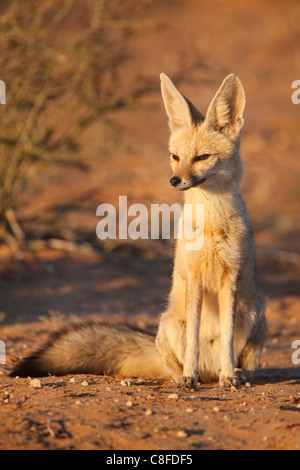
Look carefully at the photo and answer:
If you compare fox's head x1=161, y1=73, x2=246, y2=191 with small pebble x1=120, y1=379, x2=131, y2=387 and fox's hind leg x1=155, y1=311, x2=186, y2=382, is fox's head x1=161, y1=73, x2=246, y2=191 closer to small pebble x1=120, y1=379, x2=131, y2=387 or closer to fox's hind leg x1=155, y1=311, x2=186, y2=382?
fox's hind leg x1=155, y1=311, x2=186, y2=382

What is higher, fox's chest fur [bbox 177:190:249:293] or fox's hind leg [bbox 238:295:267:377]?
fox's chest fur [bbox 177:190:249:293]

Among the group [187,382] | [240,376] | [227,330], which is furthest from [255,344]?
[187,382]

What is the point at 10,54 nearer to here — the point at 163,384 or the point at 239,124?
the point at 239,124

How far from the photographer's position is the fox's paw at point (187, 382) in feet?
14.1

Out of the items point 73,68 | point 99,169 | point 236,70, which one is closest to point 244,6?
point 236,70

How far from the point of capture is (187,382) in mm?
4301

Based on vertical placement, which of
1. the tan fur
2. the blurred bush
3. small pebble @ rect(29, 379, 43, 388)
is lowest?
small pebble @ rect(29, 379, 43, 388)

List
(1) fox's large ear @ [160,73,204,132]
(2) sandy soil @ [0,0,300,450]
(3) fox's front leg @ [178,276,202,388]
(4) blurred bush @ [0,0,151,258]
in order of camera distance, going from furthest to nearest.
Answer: (4) blurred bush @ [0,0,151,258] → (1) fox's large ear @ [160,73,204,132] → (3) fox's front leg @ [178,276,202,388] → (2) sandy soil @ [0,0,300,450]

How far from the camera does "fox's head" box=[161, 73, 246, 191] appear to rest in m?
4.41

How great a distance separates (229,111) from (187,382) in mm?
2011

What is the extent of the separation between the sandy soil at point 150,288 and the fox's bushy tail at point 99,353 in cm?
20

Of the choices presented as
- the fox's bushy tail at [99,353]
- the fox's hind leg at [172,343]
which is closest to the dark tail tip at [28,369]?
the fox's bushy tail at [99,353]

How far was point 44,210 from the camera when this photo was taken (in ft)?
35.9

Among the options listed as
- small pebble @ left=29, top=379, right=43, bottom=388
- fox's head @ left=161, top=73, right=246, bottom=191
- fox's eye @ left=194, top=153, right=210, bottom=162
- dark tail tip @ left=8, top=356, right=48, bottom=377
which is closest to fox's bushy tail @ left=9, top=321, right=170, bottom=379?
dark tail tip @ left=8, top=356, right=48, bottom=377
